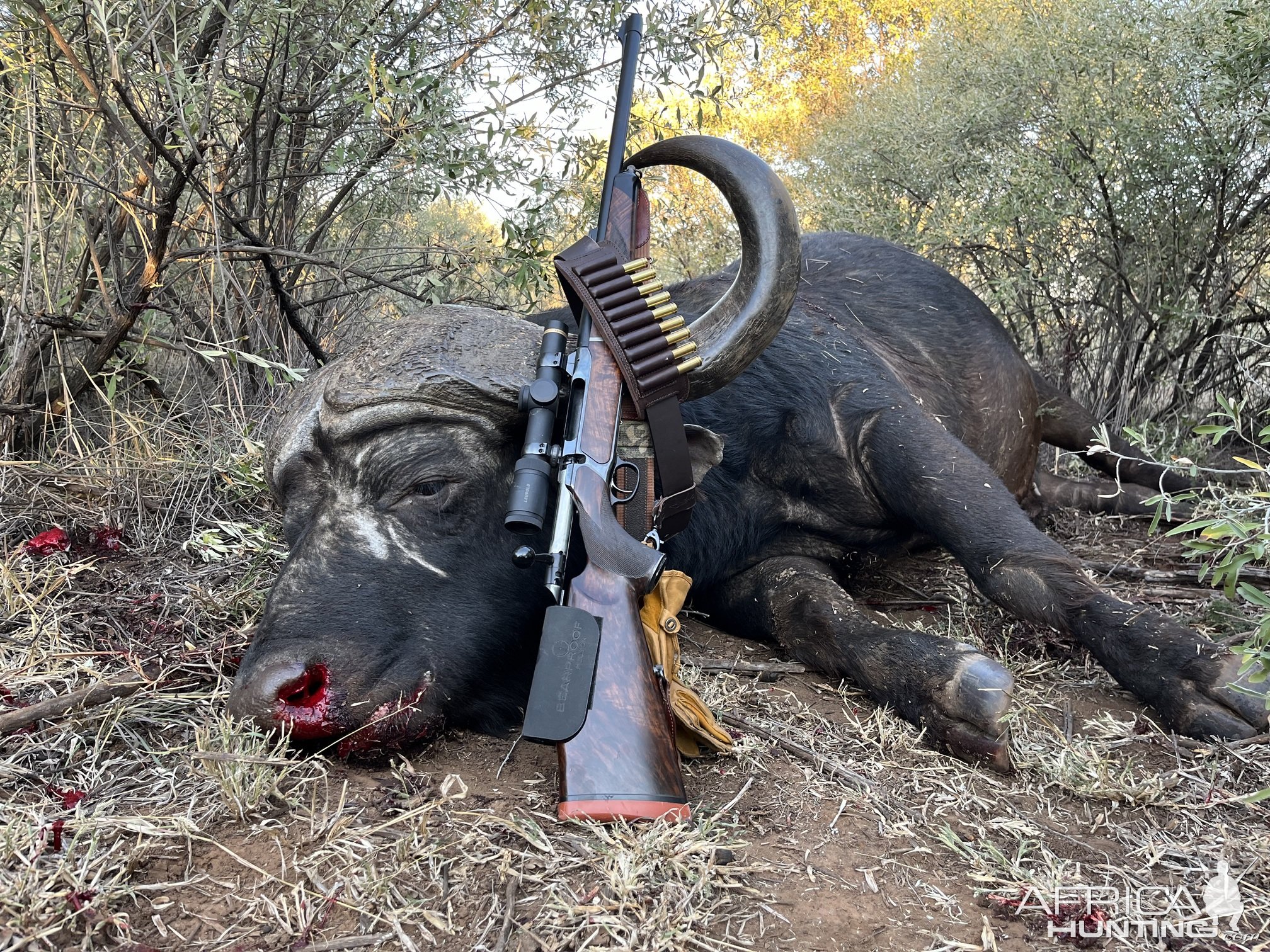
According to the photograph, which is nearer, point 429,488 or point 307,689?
point 307,689

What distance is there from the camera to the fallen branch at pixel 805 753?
91.6 inches

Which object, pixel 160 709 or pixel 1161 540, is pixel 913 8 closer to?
pixel 1161 540

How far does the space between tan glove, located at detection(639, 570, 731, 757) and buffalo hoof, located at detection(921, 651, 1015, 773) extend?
0.64 meters

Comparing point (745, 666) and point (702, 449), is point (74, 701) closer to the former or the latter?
point (702, 449)

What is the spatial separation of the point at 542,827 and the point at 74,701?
1.21 meters

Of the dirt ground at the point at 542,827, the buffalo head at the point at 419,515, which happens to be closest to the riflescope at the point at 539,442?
the buffalo head at the point at 419,515

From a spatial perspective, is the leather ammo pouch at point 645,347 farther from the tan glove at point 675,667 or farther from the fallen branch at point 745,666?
the fallen branch at point 745,666

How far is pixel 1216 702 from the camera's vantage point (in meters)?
2.57

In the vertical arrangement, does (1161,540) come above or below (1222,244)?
below

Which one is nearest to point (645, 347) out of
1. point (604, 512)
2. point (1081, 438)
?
point (604, 512)

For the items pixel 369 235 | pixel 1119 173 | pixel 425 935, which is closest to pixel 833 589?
pixel 425 935

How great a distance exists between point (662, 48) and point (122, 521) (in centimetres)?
315

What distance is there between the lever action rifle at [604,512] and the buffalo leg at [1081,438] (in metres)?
2.85

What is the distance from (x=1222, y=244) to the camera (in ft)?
16.7
